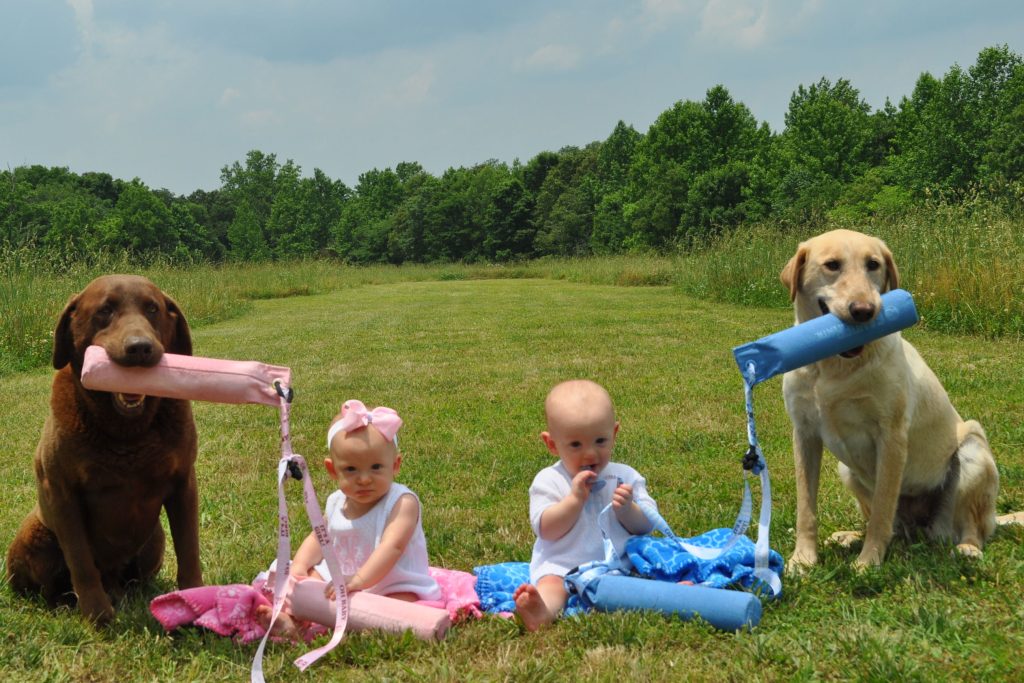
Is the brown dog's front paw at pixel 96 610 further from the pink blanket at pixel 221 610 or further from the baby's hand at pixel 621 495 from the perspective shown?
the baby's hand at pixel 621 495

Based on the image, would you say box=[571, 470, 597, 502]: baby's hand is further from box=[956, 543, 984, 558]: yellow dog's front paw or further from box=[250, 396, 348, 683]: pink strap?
box=[956, 543, 984, 558]: yellow dog's front paw

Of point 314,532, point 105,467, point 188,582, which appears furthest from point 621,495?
point 105,467

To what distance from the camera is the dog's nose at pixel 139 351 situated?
2990mm

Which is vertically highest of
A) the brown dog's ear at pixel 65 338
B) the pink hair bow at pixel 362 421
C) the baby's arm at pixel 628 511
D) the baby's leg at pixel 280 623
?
the brown dog's ear at pixel 65 338

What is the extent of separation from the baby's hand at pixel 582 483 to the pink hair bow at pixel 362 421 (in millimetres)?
807

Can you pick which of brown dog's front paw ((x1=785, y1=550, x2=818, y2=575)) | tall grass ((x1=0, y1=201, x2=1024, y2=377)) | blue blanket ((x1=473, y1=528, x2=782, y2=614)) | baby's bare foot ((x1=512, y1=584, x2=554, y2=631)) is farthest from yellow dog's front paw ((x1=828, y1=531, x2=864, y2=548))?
tall grass ((x1=0, y1=201, x2=1024, y2=377))

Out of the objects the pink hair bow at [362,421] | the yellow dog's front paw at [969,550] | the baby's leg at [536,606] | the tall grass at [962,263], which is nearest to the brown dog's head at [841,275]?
the yellow dog's front paw at [969,550]

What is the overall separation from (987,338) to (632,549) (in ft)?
29.7

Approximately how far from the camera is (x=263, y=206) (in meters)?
99.5

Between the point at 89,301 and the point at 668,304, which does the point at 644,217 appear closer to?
the point at 668,304

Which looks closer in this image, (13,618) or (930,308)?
(13,618)

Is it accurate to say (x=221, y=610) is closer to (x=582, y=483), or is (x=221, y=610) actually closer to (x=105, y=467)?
(x=105, y=467)

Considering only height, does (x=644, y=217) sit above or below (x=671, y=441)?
above

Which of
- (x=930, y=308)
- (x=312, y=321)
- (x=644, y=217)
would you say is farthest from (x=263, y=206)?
(x=930, y=308)
